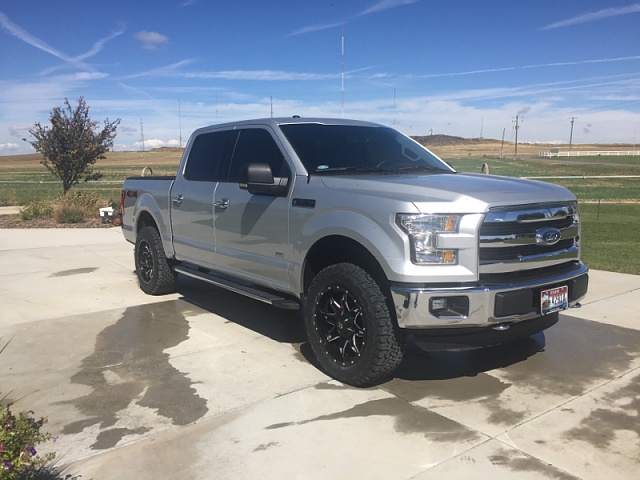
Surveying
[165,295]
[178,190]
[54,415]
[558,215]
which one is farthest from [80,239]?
[558,215]

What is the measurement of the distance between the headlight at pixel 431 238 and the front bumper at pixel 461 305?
0.63 ft

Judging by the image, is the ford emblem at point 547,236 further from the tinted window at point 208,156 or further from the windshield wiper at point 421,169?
the tinted window at point 208,156

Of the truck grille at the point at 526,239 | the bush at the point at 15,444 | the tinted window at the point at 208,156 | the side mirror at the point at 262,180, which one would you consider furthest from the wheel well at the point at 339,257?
the bush at the point at 15,444

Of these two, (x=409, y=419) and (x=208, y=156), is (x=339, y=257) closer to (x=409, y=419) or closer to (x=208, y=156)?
(x=409, y=419)

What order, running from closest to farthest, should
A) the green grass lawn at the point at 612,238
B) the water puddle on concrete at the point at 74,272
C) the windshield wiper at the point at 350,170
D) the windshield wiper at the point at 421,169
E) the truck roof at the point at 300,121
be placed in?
the windshield wiper at the point at 350,170
the windshield wiper at the point at 421,169
the truck roof at the point at 300,121
the water puddle on concrete at the point at 74,272
the green grass lawn at the point at 612,238

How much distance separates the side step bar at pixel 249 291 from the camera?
4.80 metres

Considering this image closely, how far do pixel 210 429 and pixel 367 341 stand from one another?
122 cm

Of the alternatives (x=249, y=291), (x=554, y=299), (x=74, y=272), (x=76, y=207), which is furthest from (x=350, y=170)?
(x=76, y=207)

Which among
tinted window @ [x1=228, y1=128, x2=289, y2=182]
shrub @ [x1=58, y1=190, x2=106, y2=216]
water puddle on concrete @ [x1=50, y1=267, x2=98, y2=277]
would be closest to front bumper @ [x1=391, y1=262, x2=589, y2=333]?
tinted window @ [x1=228, y1=128, x2=289, y2=182]

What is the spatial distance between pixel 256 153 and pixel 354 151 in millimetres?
950

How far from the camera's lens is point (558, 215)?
416 centimetres

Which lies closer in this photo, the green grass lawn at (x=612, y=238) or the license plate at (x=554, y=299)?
the license plate at (x=554, y=299)

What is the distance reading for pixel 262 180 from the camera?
4.70 m

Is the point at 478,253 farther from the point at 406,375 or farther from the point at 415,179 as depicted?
the point at 406,375
